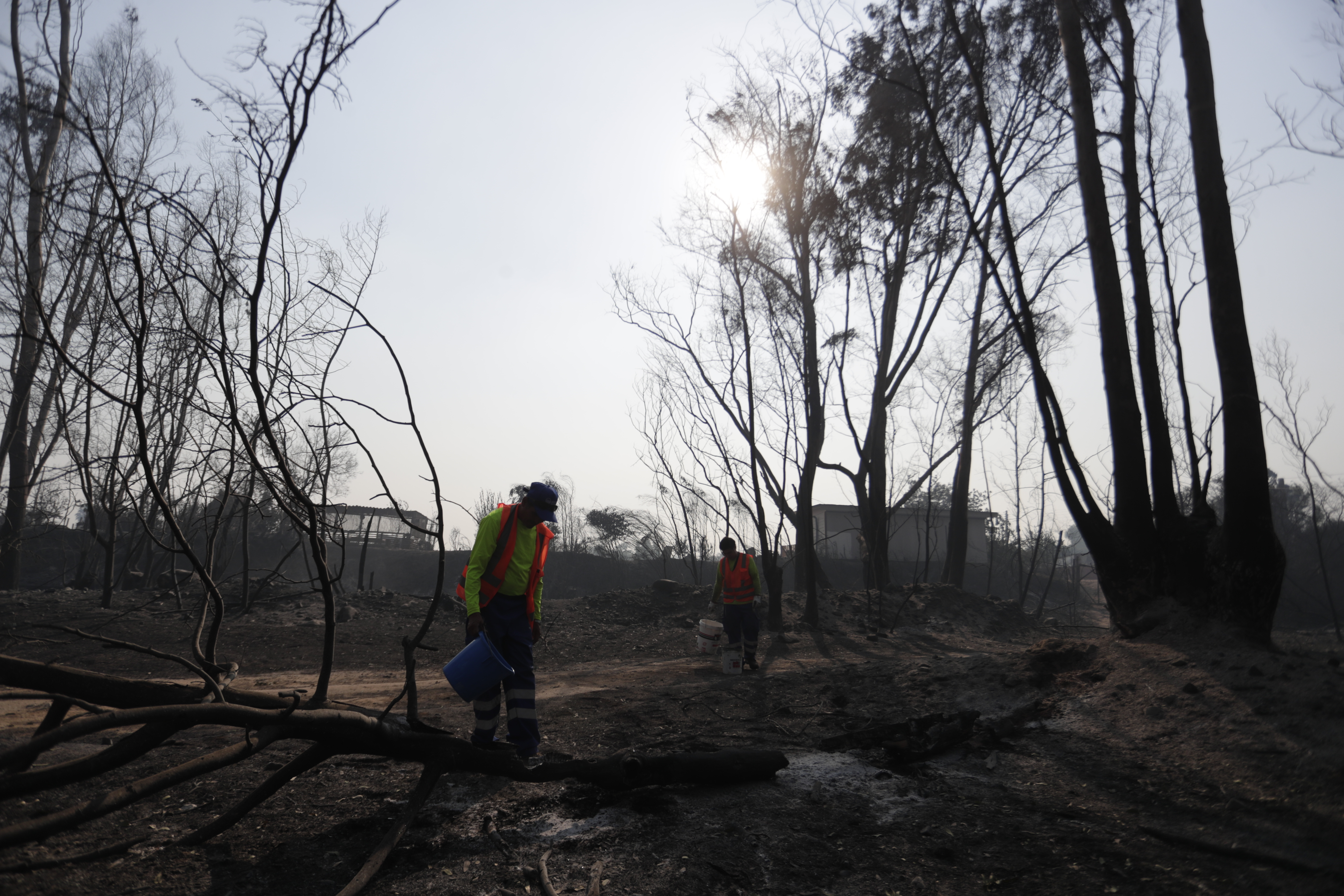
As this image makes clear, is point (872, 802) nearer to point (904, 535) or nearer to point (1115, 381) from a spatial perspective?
point (1115, 381)

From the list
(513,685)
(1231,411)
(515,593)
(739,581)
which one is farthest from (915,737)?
(739,581)

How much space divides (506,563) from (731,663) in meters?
5.29

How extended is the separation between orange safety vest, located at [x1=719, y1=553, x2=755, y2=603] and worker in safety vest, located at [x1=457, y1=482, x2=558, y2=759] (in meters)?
4.99

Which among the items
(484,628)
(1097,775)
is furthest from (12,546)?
(1097,775)

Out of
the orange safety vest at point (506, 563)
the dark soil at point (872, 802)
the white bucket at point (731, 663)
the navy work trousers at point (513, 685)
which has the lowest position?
the white bucket at point (731, 663)

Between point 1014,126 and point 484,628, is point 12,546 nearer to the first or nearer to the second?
point 484,628

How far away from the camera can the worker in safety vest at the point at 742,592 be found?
963 cm

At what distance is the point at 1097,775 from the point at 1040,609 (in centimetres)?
1833

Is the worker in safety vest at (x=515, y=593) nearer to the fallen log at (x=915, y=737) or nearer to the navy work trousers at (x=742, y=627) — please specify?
the fallen log at (x=915, y=737)

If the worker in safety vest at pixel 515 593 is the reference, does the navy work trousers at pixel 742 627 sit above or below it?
below

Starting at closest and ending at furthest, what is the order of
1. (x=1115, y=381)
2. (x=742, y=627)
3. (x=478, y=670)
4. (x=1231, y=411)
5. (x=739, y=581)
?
1. (x=478, y=670)
2. (x=1231, y=411)
3. (x=1115, y=381)
4. (x=739, y=581)
5. (x=742, y=627)

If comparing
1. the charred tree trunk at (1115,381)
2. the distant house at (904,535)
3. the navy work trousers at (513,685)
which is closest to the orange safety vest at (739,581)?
the charred tree trunk at (1115,381)

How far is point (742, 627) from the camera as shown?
9.77 meters

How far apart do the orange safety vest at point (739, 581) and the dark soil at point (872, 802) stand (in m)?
2.90
